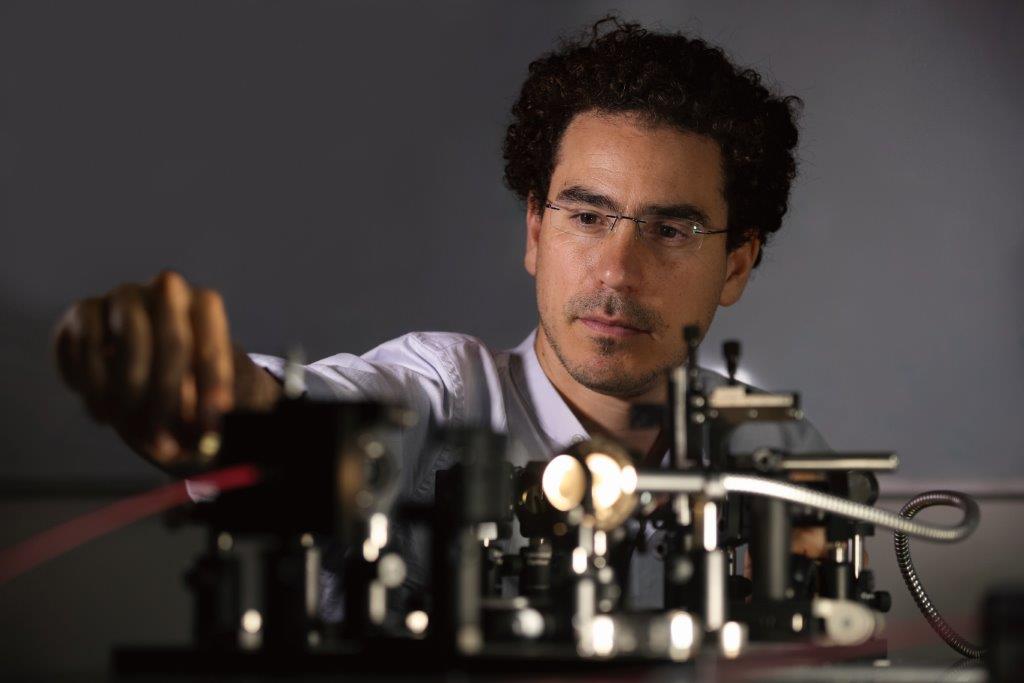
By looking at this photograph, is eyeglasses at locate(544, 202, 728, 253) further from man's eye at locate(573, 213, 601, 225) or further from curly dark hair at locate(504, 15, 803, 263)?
curly dark hair at locate(504, 15, 803, 263)

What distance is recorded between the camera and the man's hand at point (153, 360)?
44.4 inches

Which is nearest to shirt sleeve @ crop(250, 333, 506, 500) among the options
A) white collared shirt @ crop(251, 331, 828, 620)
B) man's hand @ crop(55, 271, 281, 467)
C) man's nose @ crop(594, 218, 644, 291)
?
white collared shirt @ crop(251, 331, 828, 620)

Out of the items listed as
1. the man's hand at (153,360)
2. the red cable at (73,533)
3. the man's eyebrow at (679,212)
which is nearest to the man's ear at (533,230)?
the man's eyebrow at (679,212)

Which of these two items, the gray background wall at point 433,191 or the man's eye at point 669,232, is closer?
the man's eye at point 669,232

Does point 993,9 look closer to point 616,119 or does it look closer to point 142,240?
point 616,119

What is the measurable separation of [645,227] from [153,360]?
1.36 metres

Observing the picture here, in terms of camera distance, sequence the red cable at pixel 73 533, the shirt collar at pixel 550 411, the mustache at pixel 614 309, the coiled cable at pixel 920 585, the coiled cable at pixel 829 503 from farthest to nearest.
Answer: the red cable at pixel 73 533 → the shirt collar at pixel 550 411 → the mustache at pixel 614 309 → the coiled cable at pixel 920 585 → the coiled cable at pixel 829 503

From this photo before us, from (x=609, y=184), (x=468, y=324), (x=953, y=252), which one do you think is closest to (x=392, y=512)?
(x=609, y=184)

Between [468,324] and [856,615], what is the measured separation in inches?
78.6

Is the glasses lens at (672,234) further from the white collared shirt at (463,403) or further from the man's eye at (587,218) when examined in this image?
the white collared shirt at (463,403)

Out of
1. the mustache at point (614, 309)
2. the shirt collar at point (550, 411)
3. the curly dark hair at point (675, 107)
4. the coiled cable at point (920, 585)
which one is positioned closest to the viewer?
the coiled cable at point (920, 585)

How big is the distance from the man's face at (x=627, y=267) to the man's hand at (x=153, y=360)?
1191 mm

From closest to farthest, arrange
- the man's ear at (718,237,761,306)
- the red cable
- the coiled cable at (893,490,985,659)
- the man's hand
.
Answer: the man's hand < the coiled cable at (893,490,985,659) < the man's ear at (718,237,761,306) < the red cable

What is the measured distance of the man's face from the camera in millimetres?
2293
